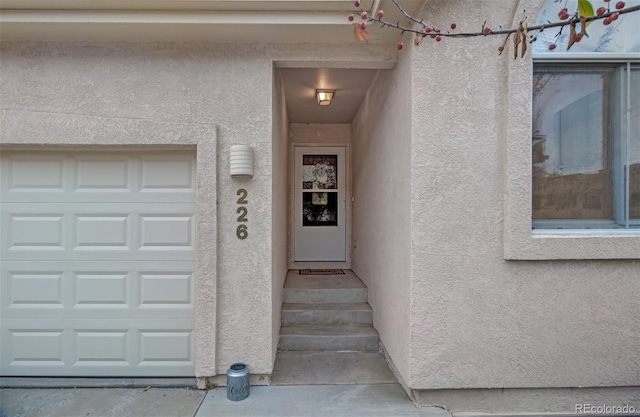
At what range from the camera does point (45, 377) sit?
130 inches

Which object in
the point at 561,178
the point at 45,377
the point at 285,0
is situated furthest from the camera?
the point at 45,377

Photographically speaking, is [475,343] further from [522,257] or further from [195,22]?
[195,22]

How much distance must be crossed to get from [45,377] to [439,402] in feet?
13.0

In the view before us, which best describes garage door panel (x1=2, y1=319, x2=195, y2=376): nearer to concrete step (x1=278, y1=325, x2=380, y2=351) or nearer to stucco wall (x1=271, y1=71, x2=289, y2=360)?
stucco wall (x1=271, y1=71, x2=289, y2=360)

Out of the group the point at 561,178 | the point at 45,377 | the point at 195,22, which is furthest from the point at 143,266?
the point at 561,178

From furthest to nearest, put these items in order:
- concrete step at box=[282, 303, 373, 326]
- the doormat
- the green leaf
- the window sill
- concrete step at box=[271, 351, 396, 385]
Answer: the doormat
concrete step at box=[282, 303, 373, 326]
concrete step at box=[271, 351, 396, 385]
the window sill
the green leaf

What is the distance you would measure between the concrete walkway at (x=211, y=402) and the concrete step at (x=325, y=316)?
1014mm

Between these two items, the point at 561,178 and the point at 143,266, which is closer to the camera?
the point at 561,178

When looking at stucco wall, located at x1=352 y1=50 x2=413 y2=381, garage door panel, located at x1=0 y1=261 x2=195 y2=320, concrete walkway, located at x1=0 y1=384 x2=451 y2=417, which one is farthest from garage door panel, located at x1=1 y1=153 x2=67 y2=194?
stucco wall, located at x1=352 y1=50 x2=413 y2=381

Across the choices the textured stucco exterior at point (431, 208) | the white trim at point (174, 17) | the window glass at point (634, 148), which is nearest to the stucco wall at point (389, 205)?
the textured stucco exterior at point (431, 208)

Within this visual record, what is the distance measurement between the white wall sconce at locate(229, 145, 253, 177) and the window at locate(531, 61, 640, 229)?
103 inches

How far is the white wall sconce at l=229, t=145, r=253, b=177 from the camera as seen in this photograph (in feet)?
9.95

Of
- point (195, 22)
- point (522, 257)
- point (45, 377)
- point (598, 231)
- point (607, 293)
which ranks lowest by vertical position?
point (45, 377)

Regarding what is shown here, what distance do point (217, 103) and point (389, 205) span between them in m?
2.08
